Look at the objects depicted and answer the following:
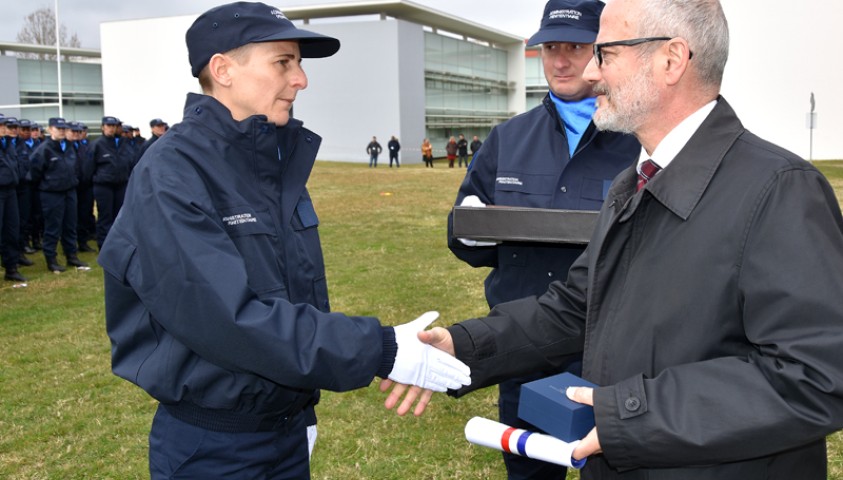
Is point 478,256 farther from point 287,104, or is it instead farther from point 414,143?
point 414,143

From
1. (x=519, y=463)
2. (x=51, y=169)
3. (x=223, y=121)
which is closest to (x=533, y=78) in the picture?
(x=51, y=169)

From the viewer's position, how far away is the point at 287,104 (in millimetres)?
2594

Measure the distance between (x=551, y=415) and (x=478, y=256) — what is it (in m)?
1.80

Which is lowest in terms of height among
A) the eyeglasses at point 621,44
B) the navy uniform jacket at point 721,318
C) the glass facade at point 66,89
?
the navy uniform jacket at point 721,318

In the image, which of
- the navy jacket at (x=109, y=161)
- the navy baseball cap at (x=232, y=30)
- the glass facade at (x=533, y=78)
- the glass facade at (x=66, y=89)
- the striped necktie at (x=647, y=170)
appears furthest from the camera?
the glass facade at (x=533, y=78)

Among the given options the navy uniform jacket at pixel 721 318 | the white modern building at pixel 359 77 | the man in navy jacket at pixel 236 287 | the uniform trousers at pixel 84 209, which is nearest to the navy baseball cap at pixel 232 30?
the man in navy jacket at pixel 236 287

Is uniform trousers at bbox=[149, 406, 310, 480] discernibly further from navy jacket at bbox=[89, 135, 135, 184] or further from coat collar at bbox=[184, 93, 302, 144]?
navy jacket at bbox=[89, 135, 135, 184]

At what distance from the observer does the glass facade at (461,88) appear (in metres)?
52.5

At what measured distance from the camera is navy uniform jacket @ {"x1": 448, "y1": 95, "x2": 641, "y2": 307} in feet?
10.9

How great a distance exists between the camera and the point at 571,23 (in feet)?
11.2

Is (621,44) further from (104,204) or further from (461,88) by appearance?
(461,88)

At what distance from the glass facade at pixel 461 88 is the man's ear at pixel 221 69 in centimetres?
5001

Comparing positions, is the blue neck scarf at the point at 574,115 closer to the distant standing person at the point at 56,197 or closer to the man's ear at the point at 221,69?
the man's ear at the point at 221,69

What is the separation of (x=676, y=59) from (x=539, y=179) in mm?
1549
